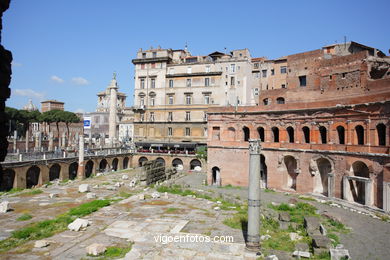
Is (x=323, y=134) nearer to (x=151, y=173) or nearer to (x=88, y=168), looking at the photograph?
(x=151, y=173)

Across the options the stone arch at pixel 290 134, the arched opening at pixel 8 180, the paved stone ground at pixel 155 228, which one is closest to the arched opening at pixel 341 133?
the stone arch at pixel 290 134

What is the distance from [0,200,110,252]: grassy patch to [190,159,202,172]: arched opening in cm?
2358

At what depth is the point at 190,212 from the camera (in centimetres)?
1892

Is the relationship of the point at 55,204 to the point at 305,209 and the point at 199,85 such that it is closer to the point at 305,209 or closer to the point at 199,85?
the point at 305,209

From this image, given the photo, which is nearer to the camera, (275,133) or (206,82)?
(275,133)

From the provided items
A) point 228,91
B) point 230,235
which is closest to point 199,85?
point 228,91

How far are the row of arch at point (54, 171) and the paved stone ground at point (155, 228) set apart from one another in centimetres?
493

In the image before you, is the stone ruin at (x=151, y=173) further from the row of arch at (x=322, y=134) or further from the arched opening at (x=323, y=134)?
the arched opening at (x=323, y=134)

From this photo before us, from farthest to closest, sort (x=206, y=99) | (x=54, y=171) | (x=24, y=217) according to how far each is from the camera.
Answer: (x=206, y=99), (x=54, y=171), (x=24, y=217)

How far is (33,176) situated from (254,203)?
89.6ft

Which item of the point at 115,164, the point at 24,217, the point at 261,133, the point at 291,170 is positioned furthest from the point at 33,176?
the point at 291,170

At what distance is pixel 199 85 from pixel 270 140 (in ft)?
60.2

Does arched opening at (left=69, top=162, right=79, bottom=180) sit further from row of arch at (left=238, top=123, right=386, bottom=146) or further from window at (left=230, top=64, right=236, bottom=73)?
window at (left=230, top=64, right=236, bottom=73)

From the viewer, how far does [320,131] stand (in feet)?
78.2
